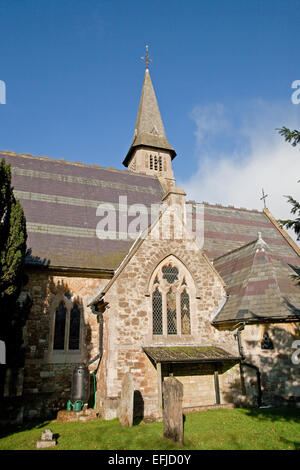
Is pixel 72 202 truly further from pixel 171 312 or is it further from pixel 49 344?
pixel 171 312

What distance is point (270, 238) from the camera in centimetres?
2252

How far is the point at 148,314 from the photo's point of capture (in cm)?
1335

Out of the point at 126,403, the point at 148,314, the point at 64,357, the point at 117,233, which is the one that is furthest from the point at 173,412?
the point at 117,233

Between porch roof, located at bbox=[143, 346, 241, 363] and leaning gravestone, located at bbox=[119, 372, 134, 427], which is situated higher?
porch roof, located at bbox=[143, 346, 241, 363]

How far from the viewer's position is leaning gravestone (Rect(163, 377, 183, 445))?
28.8 feet

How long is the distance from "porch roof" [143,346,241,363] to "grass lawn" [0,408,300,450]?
1762mm

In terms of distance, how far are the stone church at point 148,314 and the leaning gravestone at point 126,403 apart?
3.17 ft

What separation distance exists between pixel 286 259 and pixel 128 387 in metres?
13.0

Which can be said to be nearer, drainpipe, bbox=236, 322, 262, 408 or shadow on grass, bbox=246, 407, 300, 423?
shadow on grass, bbox=246, 407, 300, 423

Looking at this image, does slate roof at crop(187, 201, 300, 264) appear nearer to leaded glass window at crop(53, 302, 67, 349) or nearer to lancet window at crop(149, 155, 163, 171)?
lancet window at crop(149, 155, 163, 171)

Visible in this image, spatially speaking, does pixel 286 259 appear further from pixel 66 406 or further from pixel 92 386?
pixel 66 406

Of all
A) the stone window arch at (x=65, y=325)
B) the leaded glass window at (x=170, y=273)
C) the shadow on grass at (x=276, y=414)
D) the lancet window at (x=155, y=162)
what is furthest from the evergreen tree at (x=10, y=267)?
the lancet window at (x=155, y=162)

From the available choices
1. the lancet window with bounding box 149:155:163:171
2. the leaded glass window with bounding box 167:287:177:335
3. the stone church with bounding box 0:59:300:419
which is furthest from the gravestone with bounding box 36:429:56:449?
the lancet window with bounding box 149:155:163:171
